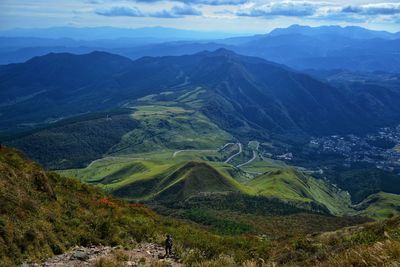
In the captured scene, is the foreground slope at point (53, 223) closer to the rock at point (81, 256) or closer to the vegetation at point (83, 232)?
the vegetation at point (83, 232)

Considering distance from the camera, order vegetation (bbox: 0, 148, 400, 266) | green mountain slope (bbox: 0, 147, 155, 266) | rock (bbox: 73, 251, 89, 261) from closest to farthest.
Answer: vegetation (bbox: 0, 148, 400, 266) < green mountain slope (bbox: 0, 147, 155, 266) < rock (bbox: 73, 251, 89, 261)

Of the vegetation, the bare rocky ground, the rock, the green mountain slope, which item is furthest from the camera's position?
the rock

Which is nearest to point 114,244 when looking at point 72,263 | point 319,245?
point 72,263

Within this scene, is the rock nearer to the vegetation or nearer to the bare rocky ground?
the bare rocky ground

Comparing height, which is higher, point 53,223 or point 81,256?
point 53,223

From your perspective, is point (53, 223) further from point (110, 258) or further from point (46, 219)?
point (110, 258)

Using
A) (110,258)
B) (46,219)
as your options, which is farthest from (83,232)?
(110,258)

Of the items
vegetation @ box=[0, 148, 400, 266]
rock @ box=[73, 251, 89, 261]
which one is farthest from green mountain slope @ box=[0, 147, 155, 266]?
rock @ box=[73, 251, 89, 261]

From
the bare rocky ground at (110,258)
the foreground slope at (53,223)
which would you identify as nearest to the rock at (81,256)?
the bare rocky ground at (110,258)

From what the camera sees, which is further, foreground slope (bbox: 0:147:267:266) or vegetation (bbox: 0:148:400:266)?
foreground slope (bbox: 0:147:267:266)
